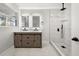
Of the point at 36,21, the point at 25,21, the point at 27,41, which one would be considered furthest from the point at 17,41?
the point at 36,21

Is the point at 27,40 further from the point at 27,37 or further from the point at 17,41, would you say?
the point at 17,41

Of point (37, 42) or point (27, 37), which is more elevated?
point (27, 37)

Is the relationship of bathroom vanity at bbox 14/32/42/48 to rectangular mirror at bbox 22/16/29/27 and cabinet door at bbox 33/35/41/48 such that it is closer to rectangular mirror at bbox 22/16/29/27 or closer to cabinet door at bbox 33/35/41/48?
cabinet door at bbox 33/35/41/48

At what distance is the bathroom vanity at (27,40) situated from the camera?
4.34 m

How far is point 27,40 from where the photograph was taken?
433cm

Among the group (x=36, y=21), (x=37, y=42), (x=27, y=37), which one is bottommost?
(x=37, y=42)

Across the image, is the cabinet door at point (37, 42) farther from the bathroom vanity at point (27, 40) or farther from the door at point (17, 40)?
the door at point (17, 40)

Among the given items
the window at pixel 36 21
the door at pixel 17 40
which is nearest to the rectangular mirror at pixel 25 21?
the window at pixel 36 21

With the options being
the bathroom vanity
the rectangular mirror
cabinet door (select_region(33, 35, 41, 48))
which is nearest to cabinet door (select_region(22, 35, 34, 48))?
the bathroom vanity

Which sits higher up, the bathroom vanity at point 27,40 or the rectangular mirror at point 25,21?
the rectangular mirror at point 25,21

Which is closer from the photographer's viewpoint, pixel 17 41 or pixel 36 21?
pixel 17 41

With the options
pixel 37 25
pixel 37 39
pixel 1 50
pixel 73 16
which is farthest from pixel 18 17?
pixel 73 16

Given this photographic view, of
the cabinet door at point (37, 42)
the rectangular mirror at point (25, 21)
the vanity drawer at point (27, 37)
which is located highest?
the rectangular mirror at point (25, 21)

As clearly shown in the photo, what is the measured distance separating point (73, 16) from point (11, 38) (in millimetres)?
2918
